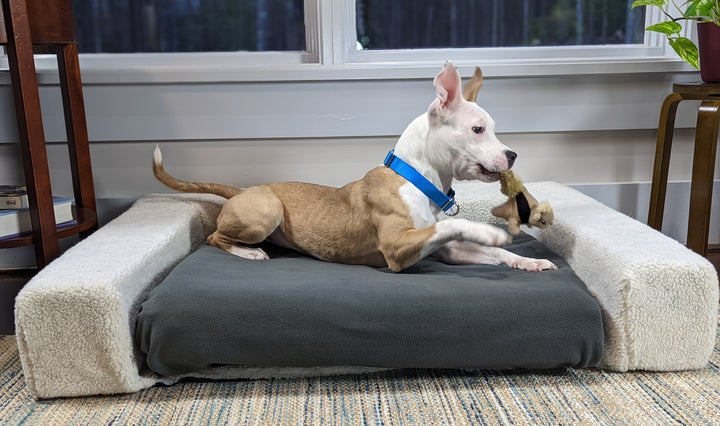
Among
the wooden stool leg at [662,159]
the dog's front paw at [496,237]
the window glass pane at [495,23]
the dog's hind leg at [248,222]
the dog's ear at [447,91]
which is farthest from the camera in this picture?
the window glass pane at [495,23]

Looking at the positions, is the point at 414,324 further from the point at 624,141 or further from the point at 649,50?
the point at 649,50

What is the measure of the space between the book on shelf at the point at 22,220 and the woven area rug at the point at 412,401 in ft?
1.51

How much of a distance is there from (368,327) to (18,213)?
3.81ft

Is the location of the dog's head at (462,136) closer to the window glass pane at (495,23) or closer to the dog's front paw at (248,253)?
the dog's front paw at (248,253)

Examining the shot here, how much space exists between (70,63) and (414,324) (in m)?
1.50

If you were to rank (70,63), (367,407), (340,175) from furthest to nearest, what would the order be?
(340,175) → (70,63) → (367,407)

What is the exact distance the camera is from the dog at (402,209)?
1.80 metres

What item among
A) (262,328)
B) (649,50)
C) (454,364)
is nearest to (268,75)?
(262,328)

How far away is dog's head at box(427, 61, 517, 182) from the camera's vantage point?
1806mm

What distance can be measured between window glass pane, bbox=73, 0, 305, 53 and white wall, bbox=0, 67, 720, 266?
1.05 ft

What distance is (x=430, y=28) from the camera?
2.74m

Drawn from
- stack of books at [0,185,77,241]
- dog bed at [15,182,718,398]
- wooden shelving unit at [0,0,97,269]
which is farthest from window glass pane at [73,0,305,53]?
dog bed at [15,182,718,398]

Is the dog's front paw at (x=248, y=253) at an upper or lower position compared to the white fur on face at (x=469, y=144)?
lower

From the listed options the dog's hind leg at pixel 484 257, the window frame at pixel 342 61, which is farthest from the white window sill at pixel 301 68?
the dog's hind leg at pixel 484 257
